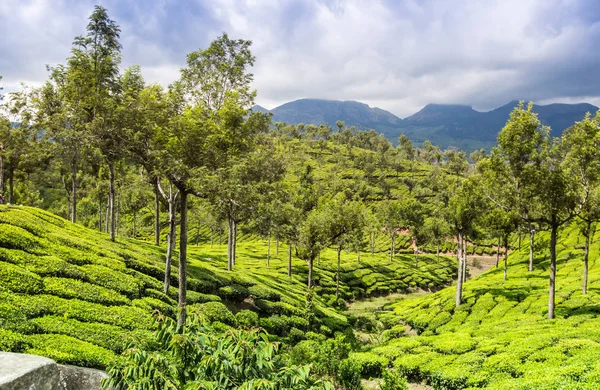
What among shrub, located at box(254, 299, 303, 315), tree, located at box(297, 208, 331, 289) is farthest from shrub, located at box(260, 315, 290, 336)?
tree, located at box(297, 208, 331, 289)

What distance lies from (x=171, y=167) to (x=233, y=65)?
807 inches

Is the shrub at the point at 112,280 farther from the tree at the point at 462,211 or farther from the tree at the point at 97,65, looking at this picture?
the tree at the point at 462,211

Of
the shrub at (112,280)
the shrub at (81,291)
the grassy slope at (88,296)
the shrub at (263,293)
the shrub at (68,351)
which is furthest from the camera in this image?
the shrub at (263,293)

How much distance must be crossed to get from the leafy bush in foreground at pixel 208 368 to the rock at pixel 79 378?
439 centimetres

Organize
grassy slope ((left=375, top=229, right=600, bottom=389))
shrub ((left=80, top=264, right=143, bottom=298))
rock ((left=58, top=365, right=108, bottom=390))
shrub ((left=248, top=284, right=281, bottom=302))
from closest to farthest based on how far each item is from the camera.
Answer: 1. rock ((left=58, top=365, right=108, bottom=390))
2. grassy slope ((left=375, top=229, right=600, bottom=389))
3. shrub ((left=80, top=264, right=143, bottom=298))
4. shrub ((left=248, top=284, right=281, bottom=302))

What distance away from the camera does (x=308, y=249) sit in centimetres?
3956

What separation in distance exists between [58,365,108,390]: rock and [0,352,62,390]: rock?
3.90 m

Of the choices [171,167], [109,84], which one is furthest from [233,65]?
[171,167]

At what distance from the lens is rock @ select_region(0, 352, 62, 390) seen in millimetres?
4465

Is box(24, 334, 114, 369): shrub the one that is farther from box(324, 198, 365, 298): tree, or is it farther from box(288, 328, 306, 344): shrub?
box(324, 198, 365, 298): tree

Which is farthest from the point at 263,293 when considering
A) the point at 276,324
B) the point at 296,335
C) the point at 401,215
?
the point at 401,215

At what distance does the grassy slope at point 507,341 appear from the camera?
1268 cm

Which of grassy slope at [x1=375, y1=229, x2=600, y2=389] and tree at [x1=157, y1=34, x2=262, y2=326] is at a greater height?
tree at [x1=157, y1=34, x2=262, y2=326]

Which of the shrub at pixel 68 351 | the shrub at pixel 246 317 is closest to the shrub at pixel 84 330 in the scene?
the shrub at pixel 68 351
